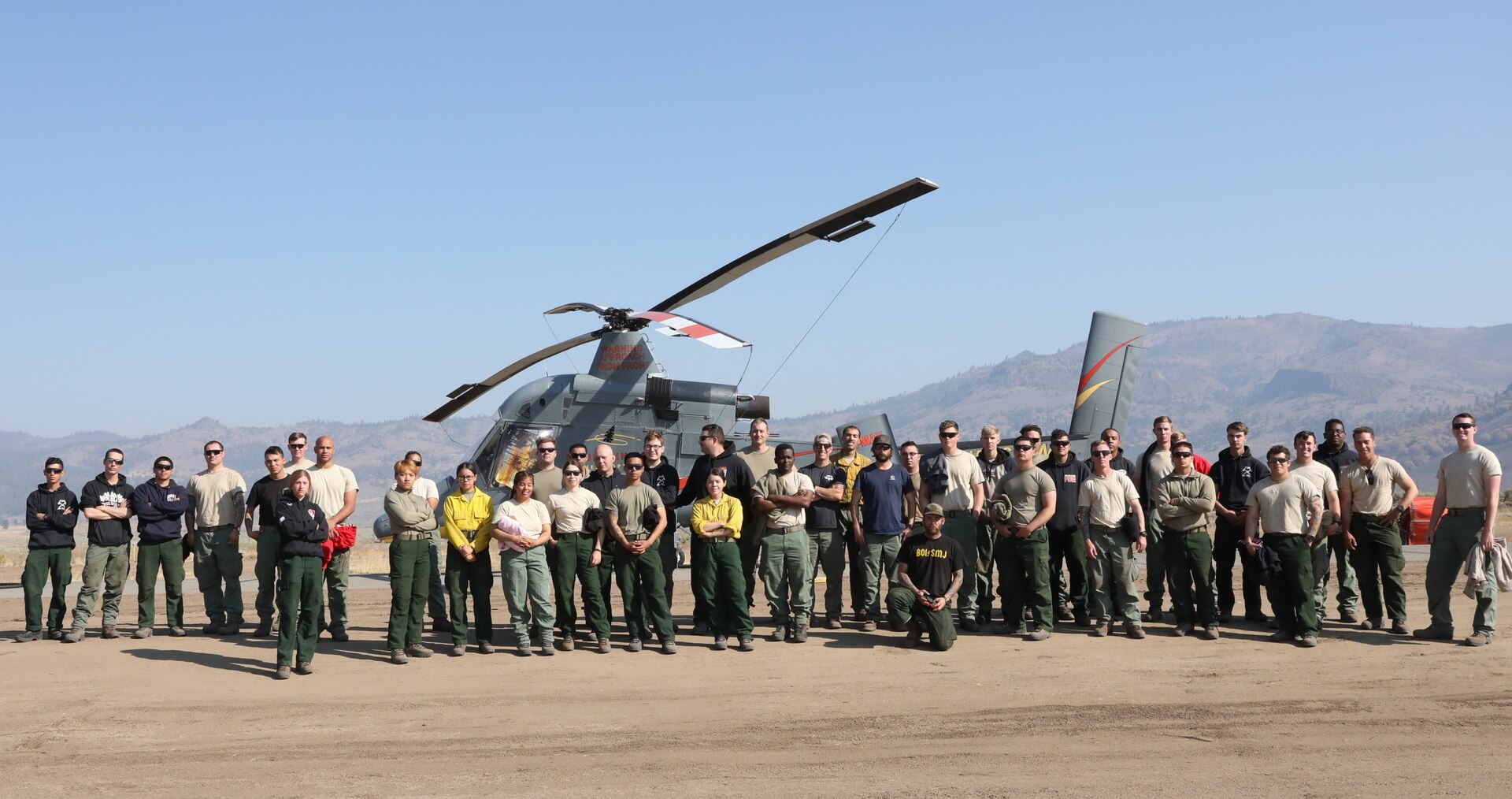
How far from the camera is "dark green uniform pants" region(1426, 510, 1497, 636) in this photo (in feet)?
30.2

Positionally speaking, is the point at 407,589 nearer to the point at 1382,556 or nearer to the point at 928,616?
the point at 928,616

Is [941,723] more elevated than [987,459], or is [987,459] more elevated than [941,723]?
[987,459]

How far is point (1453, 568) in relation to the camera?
30.7ft

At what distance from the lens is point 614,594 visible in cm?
1361

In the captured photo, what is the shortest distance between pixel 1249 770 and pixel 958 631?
12.6 feet

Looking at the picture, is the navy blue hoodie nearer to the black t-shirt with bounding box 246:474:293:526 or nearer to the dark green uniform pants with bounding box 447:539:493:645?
the black t-shirt with bounding box 246:474:293:526

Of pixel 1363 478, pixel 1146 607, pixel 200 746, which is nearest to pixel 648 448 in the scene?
pixel 200 746

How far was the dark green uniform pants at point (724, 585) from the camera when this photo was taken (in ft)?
30.8

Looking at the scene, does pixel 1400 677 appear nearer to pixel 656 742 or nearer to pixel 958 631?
pixel 958 631

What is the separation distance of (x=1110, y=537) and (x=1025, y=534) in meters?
0.74

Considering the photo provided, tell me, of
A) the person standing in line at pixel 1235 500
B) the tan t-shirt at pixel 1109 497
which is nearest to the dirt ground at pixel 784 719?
the person standing in line at pixel 1235 500

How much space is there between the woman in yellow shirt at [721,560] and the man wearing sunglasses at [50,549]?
214 inches

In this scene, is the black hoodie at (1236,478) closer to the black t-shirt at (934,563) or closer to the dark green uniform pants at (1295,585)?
the dark green uniform pants at (1295,585)

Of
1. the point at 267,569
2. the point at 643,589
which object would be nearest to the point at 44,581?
the point at 267,569
